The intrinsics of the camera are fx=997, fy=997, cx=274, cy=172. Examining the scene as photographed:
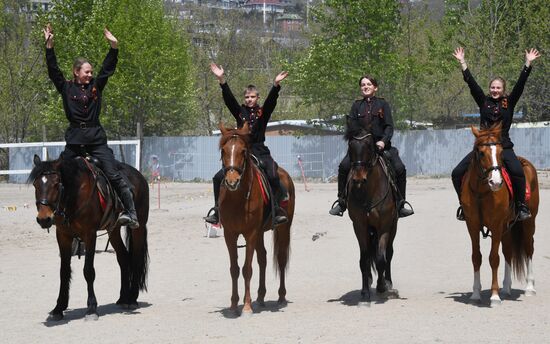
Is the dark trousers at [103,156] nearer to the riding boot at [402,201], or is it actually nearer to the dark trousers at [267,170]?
the dark trousers at [267,170]

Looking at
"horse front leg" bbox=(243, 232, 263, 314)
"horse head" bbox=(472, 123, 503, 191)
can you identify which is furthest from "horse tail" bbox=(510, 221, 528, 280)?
"horse front leg" bbox=(243, 232, 263, 314)

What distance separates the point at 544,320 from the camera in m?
Result: 11.4

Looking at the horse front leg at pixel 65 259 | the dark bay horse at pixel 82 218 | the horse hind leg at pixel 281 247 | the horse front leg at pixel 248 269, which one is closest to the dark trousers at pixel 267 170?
the horse hind leg at pixel 281 247

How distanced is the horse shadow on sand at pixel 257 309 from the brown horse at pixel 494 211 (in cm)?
254

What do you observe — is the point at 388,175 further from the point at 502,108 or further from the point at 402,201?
the point at 502,108

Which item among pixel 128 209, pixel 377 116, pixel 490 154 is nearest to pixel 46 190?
pixel 128 209

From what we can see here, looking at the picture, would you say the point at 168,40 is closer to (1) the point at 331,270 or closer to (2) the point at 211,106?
(2) the point at 211,106

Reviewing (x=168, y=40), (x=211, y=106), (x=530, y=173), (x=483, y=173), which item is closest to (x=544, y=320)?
(x=483, y=173)

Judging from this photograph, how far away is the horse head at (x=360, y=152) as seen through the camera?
1281 cm

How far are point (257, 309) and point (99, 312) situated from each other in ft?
6.79

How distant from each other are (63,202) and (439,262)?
7632 millimetres

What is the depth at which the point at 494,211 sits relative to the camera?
514 inches

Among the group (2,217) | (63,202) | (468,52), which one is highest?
(468,52)

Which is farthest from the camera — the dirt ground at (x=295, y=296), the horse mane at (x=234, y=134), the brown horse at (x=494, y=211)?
the brown horse at (x=494, y=211)
